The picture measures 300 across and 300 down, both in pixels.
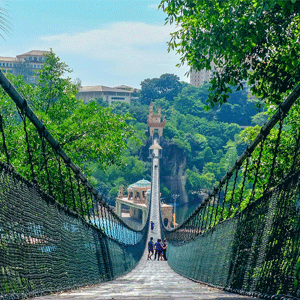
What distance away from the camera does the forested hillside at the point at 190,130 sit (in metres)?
66.1

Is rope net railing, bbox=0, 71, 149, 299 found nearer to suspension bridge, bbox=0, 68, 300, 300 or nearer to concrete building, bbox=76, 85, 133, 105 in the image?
suspension bridge, bbox=0, 68, 300, 300

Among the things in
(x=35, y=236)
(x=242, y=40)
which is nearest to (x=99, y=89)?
(x=242, y=40)

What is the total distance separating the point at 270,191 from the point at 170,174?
65265 millimetres

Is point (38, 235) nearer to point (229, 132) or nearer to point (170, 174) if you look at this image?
point (170, 174)

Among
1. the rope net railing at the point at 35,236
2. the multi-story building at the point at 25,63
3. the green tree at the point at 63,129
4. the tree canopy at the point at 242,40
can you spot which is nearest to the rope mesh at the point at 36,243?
the rope net railing at the point at 35,236

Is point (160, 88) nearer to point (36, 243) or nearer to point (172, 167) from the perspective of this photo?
point (172, 167)

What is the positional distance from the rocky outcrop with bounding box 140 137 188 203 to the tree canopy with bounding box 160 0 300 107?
200 feet

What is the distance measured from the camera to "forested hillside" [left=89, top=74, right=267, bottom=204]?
66062 mm

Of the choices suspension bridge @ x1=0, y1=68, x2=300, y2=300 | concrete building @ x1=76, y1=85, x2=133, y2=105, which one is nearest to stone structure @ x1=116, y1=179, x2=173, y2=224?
suspension bridge @ x1=0, y1=68, x2=300, y2=300

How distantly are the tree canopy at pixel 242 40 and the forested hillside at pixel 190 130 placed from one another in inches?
2050

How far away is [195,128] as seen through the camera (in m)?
84.3

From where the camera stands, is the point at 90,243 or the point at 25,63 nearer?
the point at 90,243

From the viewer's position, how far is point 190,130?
8200 cm

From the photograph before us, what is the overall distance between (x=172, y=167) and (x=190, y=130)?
598 inches
